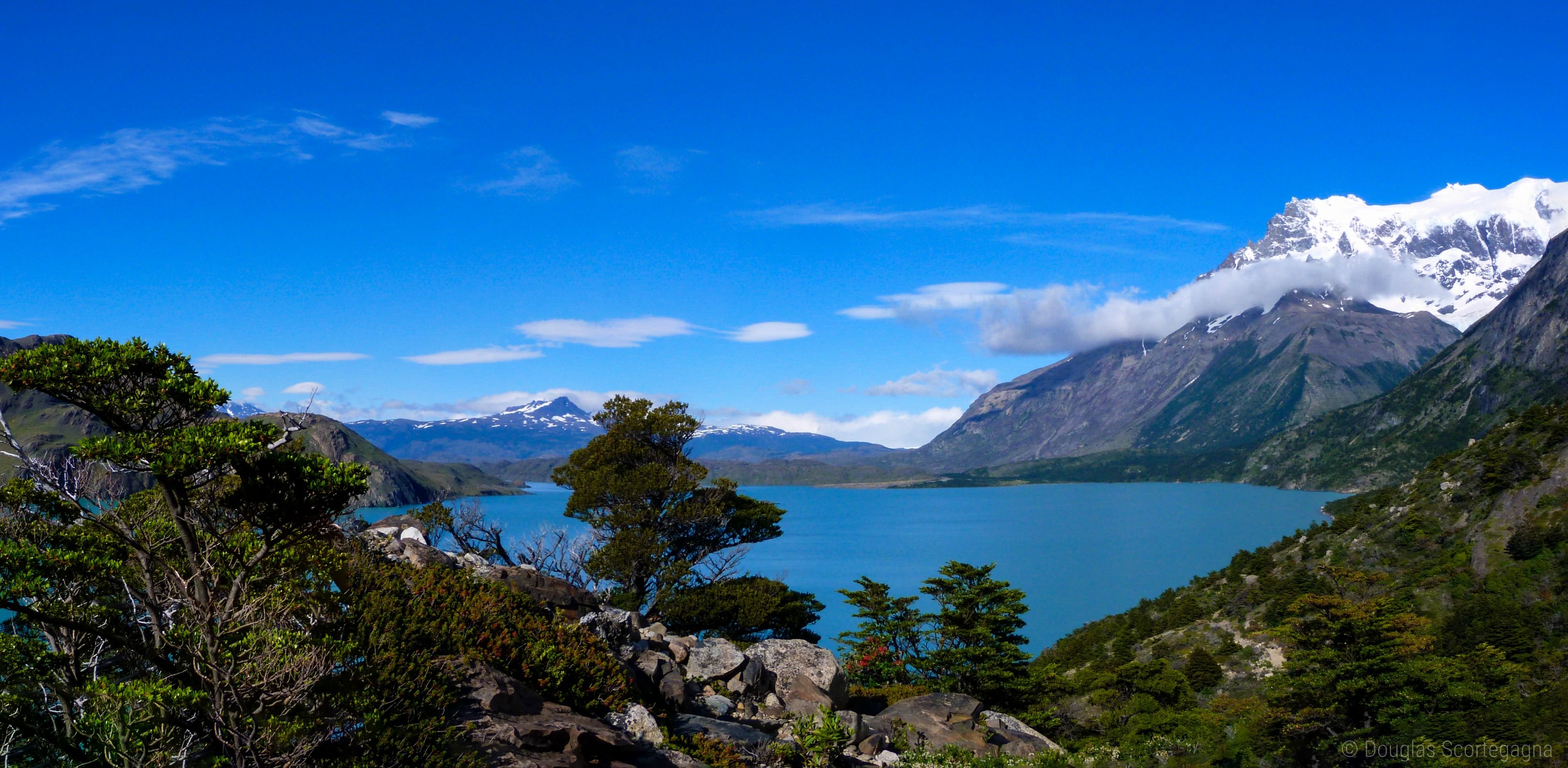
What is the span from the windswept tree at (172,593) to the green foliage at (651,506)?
23.7 metres

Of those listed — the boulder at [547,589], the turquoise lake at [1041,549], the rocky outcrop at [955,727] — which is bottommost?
the turquoise lake at [1041,549]

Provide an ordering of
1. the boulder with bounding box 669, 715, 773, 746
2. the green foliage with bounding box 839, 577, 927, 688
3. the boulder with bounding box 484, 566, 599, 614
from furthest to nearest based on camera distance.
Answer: the green foliage with bounding box 839, 577, 927, 688
the boulder with bounding box 484, 566, 599, 614
the boulder with bounding box 669, 715, 773, 746

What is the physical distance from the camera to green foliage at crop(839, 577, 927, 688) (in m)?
29.3

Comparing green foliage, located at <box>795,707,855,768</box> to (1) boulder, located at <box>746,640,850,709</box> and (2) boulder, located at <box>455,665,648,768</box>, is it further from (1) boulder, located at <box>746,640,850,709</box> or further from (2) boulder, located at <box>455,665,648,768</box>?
(1) boulder, located at <box>746,640,850,709</box>

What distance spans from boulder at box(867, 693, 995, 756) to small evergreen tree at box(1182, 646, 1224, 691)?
19.3 metres

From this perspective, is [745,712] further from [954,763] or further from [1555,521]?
[1555,521]

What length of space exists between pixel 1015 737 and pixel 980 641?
22.5ft

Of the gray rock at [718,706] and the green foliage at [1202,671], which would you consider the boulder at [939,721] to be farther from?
the green foliage at [1202,671]

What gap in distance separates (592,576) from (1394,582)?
40.3 meters

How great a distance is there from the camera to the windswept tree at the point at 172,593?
825cm

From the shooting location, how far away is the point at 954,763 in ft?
56.2

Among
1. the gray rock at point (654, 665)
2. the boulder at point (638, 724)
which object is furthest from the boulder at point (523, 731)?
the gray rock at point (654, 665)

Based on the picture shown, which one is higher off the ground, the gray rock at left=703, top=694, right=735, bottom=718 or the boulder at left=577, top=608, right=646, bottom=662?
the boulder at left=577, top=608, right=646, bottom=662

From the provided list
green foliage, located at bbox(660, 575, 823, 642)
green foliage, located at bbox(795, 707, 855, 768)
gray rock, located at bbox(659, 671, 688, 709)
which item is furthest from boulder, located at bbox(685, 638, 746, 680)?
green foliage, located at bbox(660, 575, 823, 642)
